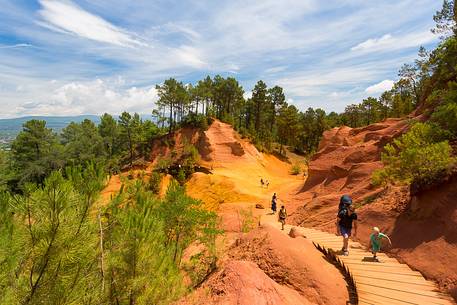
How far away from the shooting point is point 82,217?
5590 mm

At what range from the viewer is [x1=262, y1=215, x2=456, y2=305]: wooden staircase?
760cm

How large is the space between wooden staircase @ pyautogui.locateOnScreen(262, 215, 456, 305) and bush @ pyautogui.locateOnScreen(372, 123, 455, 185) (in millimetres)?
3519

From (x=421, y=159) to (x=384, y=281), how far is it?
5274 mm

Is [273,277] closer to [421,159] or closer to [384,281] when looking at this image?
[384,281]

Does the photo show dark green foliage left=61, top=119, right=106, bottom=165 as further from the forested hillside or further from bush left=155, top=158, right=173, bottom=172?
the forested hillside

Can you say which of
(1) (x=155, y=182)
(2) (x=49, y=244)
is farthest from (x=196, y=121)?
(2) (x=49, y=244)

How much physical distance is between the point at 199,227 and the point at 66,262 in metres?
7.25

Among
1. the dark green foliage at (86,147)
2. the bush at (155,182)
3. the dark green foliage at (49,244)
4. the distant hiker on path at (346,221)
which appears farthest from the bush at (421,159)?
the dark green foliage at (86,147)

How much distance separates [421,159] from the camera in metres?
11.5

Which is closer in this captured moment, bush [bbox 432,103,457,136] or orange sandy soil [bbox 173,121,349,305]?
orange sandy soil [bbox 173,121,349,305]

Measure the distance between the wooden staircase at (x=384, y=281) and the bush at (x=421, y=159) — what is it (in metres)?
3.52

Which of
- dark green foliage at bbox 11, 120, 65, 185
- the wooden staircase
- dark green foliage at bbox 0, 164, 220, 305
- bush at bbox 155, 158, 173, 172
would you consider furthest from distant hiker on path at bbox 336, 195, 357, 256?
dark green foliage at bbox 11, 120, 65, 185

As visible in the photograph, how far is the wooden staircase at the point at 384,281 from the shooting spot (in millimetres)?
7598

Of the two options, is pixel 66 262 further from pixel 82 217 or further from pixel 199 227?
pixel 199 227
